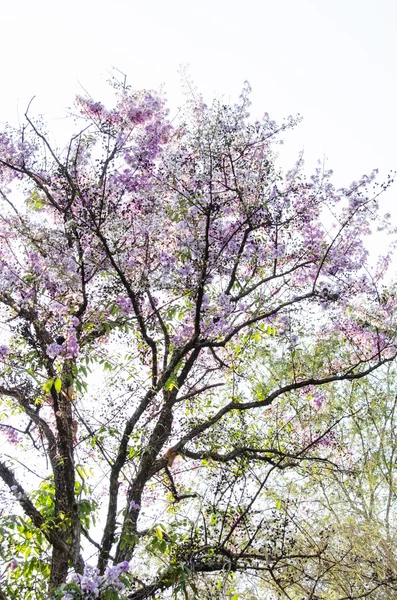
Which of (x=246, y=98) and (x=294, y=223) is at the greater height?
(x=246, y=98)

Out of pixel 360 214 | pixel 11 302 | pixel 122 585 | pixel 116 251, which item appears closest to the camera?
pixel 122 585

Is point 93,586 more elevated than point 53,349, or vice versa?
point 53,349

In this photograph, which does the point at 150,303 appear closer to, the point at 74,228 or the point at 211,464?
the point at 74,228

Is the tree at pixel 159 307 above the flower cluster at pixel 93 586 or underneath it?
above

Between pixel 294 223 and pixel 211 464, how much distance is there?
2349 mm

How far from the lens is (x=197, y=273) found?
4.86 m

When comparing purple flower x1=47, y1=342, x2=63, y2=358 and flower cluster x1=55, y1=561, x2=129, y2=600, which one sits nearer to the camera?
flower cluster x1=55, y1=561, x2=129, y2=600

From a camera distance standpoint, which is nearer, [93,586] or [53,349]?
[93,586]

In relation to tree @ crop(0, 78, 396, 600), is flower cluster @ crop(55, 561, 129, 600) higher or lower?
lower

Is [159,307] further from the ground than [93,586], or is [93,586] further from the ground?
[159,307]

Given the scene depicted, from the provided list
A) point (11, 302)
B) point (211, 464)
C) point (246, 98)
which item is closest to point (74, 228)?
point (11, 302)

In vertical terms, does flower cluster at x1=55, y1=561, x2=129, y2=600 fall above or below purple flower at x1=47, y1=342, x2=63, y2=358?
below

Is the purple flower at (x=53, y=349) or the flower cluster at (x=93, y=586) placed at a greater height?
the purple flower at (x=53, y=349)

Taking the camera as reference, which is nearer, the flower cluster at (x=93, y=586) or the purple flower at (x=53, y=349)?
the flower cluster at (x=93, y=586)
